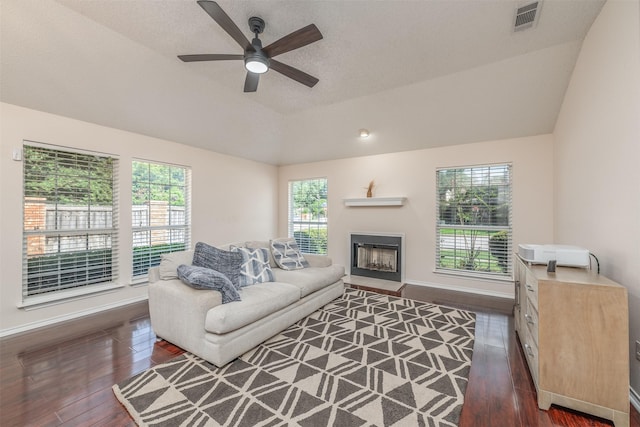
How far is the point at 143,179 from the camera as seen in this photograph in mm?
4039

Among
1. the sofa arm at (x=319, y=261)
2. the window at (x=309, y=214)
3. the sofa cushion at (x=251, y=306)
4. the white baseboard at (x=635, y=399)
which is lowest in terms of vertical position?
the white baseboard at (x=635, y=399)

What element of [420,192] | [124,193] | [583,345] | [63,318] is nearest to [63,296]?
[63,318]

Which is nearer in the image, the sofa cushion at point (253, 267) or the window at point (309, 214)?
the sofa cushion at point (253, 267)

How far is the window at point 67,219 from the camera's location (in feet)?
10.0

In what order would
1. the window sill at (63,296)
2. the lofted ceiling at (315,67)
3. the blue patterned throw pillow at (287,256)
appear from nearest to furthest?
the lofted ceiling at (315,67) → the window sill at (63,296) → the blue patterned throw pillow at (287,256)

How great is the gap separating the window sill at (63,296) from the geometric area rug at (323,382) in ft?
6.43

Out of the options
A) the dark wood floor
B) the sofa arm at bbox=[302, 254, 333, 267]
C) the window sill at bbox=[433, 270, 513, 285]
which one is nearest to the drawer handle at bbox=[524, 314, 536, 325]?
the dark wood floor

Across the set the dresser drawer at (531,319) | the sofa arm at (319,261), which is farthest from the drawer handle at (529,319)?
the sofa arm at (319,261)

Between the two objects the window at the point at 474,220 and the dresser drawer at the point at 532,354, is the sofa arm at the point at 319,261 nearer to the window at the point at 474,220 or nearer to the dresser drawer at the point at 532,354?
the window at the point at 474,220

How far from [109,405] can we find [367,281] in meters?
3.90

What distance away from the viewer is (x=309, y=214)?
6.23m

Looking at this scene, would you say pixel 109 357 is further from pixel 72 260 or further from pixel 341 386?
pixel 341 386

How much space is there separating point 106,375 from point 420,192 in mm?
4721

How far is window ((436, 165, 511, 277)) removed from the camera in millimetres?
4223
